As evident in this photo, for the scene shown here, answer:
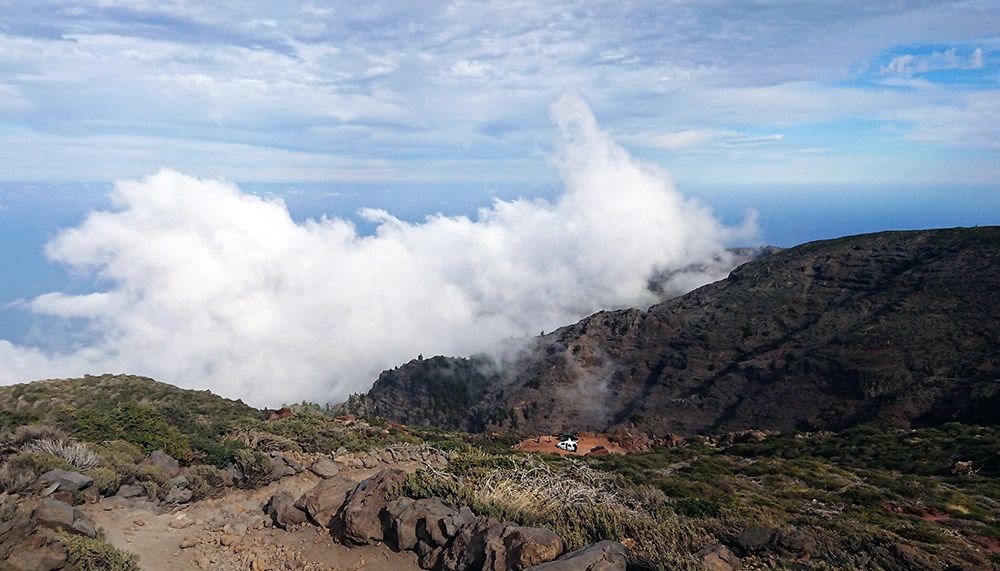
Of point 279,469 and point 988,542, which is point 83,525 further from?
point 988,542

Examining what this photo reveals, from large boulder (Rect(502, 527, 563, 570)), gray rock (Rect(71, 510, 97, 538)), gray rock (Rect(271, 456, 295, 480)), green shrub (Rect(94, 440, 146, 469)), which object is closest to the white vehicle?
gray rock (Rect(271, 456, 295, 480))

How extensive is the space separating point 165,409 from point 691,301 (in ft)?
166

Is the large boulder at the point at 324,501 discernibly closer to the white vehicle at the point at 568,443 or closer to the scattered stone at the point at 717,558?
→ the scattered stone at the point at 717,558

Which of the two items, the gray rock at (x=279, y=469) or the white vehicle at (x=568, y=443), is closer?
the gray rock at (x=279, y=469)

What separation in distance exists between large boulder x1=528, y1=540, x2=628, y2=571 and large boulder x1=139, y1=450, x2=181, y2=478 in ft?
25.6

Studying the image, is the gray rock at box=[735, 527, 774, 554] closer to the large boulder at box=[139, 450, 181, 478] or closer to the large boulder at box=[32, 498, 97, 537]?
the large boulder at box=[32, 498, 97, 537]

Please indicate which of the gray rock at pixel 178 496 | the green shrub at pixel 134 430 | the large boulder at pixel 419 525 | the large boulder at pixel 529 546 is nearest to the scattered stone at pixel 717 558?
the large boulder at pixel 529 546

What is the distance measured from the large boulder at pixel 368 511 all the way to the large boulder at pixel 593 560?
2.66 meters

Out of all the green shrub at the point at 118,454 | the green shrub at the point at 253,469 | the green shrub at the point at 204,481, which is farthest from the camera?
the green shrub at the point at 253,469

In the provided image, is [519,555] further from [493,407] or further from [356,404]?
[356,404]

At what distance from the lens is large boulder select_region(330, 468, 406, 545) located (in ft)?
26.0

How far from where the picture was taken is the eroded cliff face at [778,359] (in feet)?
121

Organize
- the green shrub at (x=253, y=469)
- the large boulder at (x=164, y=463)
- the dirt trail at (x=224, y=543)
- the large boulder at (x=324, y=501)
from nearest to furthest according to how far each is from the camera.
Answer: the dirt trail at (x=224, y=543) < the large boulder at (x=324, y=501) < the large boulder at (x=164, y=463) < the green shrub at (x=253, y=469)

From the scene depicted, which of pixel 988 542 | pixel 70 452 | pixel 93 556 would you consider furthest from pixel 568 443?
pixel 93 556
